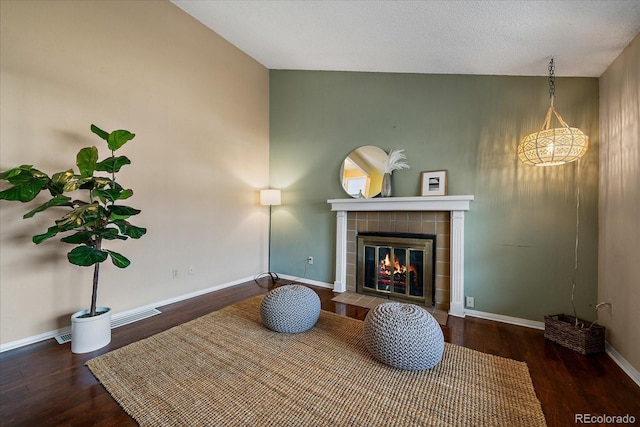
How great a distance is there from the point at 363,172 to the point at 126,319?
10.5 feet

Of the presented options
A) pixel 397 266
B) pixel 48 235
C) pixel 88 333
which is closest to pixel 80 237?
pixel 48 235

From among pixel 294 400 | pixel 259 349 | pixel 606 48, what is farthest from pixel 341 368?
pixel 606 48

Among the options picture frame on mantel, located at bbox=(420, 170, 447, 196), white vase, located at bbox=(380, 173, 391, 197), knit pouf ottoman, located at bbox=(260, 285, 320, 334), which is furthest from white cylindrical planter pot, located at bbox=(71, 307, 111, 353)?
picture frame on mantel, located at bbox=(420, 170, 447, 196)

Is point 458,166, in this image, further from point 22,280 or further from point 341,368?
point 22,280

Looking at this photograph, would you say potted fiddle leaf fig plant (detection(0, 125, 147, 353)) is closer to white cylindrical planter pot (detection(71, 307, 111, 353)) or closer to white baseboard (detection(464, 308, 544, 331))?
white cylindrical planter pot (detection(71, 307, 111, 353))

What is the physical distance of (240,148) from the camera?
4.00 m

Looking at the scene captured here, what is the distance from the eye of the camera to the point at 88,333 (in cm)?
208

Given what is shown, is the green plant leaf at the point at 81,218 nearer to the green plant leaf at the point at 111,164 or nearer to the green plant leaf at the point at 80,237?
the green plant leaf at the point at 80,237

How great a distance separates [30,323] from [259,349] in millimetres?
1969

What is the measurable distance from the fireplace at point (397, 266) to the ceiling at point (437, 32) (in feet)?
6.32

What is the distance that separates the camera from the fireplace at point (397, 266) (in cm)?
311

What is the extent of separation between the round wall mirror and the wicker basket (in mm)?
2146

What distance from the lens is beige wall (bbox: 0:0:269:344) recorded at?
2160mm

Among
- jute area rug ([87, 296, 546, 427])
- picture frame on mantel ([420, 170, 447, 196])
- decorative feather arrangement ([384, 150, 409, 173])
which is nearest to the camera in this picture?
jute area rug ([87, 296, 546, 427])
